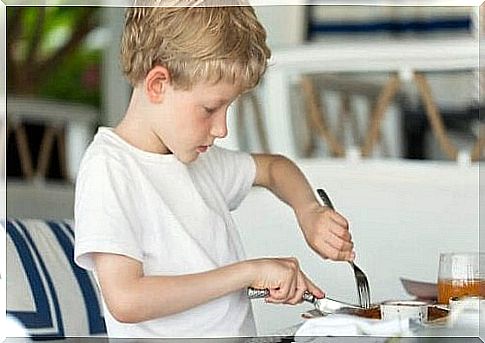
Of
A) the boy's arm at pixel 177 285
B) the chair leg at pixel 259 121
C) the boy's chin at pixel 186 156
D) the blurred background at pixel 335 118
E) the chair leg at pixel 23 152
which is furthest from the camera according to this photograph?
the chair leg at pixel 23 152

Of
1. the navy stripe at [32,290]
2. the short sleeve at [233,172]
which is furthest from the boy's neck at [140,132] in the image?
the navy stripe at [32,290]

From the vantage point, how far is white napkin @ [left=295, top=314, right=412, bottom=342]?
1052mm

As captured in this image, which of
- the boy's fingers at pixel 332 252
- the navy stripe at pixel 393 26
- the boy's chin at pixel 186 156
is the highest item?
the navy stripe at pixel 393 26

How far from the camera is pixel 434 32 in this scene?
5.03 ft

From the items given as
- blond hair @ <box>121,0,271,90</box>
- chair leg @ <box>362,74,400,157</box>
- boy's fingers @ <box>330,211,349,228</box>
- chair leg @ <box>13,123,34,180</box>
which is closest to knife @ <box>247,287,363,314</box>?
boy's fingers @ <box>330,211,349,228</box>

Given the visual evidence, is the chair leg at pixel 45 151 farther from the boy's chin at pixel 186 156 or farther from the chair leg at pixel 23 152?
the boy's chin at pixel 186 156

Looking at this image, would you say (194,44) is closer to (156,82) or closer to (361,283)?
(156,82)

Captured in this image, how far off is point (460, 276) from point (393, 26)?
1.39 feet

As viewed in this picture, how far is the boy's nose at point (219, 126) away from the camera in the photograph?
1.23 meters

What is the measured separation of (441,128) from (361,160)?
20 cm

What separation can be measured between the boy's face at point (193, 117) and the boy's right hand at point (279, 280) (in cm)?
15

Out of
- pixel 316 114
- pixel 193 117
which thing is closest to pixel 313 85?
pixel 316 114

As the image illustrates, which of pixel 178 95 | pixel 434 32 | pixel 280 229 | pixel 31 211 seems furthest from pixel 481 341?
pixel 31 211

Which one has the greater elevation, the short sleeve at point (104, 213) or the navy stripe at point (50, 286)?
the short sleeve at point (104, 213)
